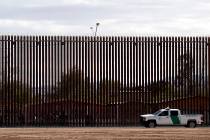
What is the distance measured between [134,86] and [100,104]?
2430mm

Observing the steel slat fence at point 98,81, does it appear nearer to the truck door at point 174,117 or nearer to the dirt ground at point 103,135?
the truck door at point 174,117

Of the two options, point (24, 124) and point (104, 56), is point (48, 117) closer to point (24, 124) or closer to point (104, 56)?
point (24, 124)

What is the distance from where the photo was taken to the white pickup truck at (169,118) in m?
45.2

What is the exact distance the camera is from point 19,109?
46188mm

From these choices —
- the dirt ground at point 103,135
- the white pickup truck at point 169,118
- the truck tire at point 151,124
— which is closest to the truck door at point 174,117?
the white pickup truck at point 169,118

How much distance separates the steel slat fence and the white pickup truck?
1.74m

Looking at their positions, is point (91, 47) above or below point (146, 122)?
above

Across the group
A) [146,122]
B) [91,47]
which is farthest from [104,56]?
[146,122]

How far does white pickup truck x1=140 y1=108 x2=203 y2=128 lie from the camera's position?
45156mm

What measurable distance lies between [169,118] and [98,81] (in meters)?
4.89

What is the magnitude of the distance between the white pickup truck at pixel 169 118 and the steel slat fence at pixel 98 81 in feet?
5.72

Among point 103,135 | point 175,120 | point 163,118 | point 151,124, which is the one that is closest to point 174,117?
point 175,120

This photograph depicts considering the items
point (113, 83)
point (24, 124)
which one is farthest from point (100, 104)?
point (24, 124)

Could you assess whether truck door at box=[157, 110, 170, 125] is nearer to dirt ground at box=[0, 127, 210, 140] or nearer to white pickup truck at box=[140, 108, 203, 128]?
white pickup truck at box=[140, 108, 203, 128]
